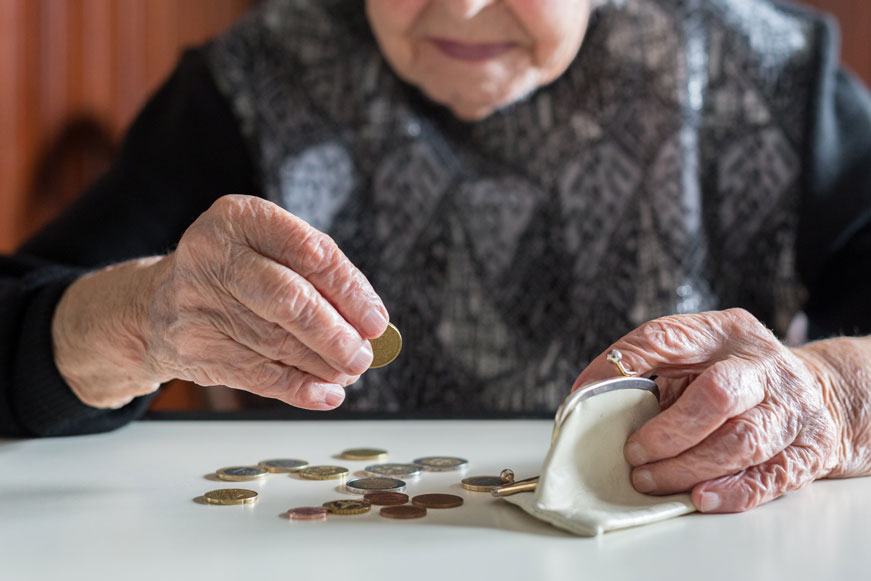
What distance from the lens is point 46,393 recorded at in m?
1.13

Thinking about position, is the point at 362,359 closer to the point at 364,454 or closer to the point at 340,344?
the point at 340,344

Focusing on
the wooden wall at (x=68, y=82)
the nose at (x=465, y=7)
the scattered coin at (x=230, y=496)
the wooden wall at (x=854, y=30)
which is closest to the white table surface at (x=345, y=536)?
the scattered coin at (x=230, y=496)

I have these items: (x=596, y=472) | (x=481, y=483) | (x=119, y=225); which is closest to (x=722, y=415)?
(x=596, y=472)

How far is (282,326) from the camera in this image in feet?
2.67

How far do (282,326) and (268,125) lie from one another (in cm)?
100

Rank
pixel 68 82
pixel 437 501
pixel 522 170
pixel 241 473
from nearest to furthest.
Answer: pixel 437 501, pixel 241 473, pixel 522 170, pixel 68 82

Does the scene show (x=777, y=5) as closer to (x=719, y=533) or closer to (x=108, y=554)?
(x=719, y=533)

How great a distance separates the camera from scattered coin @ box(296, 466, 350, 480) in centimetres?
93

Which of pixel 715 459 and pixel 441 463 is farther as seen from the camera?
pixel 441 463

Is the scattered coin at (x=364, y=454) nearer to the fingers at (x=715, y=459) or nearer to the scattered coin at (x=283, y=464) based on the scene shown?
the scattered coin at (x=283, y=464)

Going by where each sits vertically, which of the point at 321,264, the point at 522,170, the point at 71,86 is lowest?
the point at 321,264

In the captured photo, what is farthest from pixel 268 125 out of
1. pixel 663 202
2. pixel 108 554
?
pixel 108 554

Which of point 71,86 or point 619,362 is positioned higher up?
point 71,86

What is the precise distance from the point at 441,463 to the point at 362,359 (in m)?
0.23
